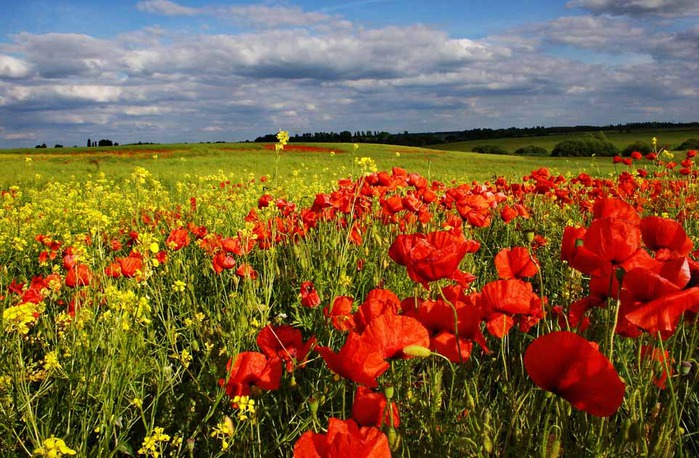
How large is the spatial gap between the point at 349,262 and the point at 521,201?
319 cm

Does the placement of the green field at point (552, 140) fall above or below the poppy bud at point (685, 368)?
above

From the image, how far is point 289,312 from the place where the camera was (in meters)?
3.12

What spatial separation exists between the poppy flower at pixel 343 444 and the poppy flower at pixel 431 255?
511mm

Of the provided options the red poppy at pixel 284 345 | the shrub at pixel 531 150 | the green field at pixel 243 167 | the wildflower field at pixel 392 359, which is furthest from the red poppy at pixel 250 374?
the shrub at pixel 531 150

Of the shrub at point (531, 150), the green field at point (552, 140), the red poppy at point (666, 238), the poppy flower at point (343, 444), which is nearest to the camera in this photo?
the poppy flower at point (343, 444)

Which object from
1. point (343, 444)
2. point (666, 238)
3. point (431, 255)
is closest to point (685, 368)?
point (666, 238)

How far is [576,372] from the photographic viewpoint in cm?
103

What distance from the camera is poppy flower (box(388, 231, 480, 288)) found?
1.36 meters

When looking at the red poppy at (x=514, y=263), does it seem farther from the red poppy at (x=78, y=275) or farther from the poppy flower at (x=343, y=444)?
the red poppy at (x=78, y=275)

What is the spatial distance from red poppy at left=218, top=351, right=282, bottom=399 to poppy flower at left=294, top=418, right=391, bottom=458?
0.60 meters

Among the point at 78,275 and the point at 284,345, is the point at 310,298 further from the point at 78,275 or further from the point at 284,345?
the point at 78,275

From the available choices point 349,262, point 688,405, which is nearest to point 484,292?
point 688,405

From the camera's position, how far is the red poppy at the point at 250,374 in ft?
5.11

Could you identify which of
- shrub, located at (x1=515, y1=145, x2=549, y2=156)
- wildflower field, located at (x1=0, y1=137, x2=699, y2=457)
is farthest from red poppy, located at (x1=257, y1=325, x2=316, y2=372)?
shrub, located at (x1=515, y1=145, x2=549, y2=156)
